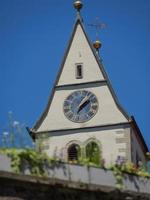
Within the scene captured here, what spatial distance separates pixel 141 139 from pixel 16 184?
82.8 ft

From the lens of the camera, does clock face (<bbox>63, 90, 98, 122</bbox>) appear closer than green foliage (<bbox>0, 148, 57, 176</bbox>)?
No

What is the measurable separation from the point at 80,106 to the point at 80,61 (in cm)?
232

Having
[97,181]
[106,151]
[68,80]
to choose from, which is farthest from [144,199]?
[68,80]

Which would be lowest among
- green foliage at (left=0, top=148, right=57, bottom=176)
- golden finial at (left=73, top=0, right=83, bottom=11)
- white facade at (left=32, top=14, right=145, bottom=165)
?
green foliage at (left=0, top=148, right=57, bottom=176)

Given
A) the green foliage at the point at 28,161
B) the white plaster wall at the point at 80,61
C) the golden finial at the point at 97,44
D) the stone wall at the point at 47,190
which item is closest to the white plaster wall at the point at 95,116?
the white plaster wall at the point at 80,61

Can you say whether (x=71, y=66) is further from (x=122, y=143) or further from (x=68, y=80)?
(x=122, y=143)

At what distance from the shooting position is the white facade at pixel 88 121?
4188cm

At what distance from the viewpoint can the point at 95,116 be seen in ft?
140

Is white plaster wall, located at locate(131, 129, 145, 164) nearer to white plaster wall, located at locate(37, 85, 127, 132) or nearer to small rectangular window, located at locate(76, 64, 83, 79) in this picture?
white plaster wall, located at locate(37, 85, 127, 132)

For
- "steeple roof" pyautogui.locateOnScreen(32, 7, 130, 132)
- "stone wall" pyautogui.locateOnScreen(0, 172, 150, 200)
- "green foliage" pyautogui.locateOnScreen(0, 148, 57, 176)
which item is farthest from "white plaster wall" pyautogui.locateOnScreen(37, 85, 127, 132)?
"green foliage" pyautogui.locateOnScreen(0, 148, 57, 176)

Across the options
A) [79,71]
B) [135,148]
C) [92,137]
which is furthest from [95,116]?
[79,71]

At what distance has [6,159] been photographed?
20.2 meters

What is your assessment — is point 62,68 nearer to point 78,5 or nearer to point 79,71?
point 79,71

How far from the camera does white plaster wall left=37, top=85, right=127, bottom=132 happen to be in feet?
139
